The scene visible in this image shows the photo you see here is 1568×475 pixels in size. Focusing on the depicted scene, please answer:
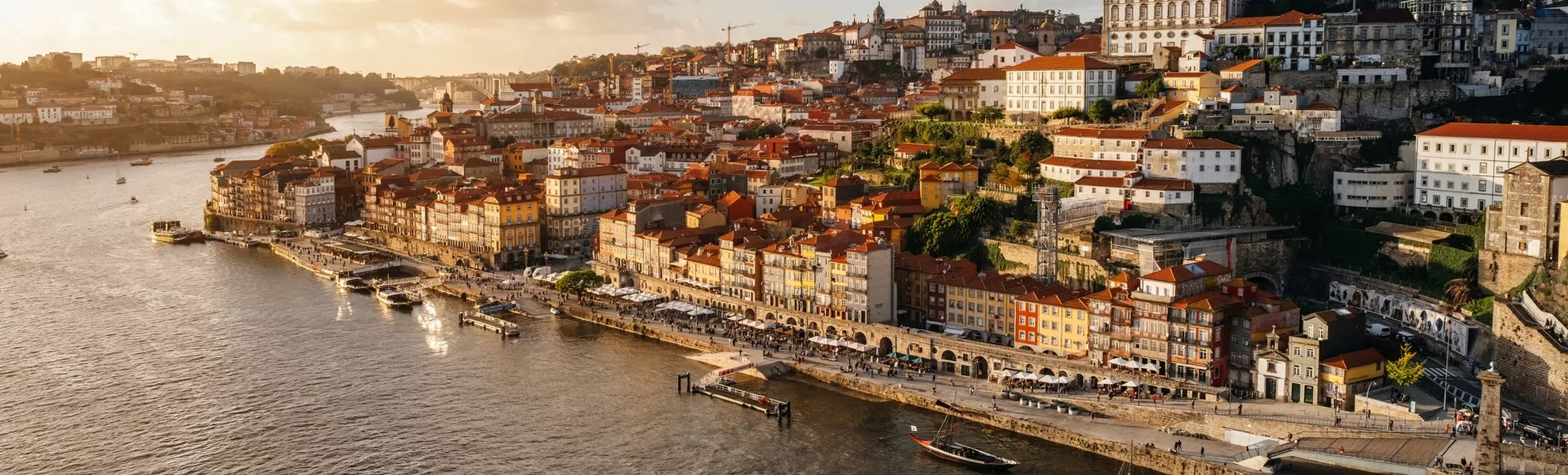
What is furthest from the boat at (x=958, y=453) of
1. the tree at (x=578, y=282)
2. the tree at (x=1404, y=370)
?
the tree at (x=578, y=282)

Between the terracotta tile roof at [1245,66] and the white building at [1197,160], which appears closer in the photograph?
the white building at [1197,160]

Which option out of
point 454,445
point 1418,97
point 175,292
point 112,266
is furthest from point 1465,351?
point 112,266

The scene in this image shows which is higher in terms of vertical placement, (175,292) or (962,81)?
(962,81)

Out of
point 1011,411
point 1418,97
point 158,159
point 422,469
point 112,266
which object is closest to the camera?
point 422,469

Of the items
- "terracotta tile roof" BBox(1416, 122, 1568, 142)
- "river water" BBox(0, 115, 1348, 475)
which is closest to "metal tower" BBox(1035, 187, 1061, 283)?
"river water" BBox(0, 115, 1348, 475)

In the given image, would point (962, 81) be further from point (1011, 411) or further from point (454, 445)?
point (454, 445)

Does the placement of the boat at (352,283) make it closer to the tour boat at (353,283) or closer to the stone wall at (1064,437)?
the tour boat at (353,283)

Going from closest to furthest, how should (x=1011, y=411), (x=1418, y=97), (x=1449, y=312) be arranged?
1. (x=1011, y=411)
2. (x=1449, y=312)
3. (x=1418, y=97)
